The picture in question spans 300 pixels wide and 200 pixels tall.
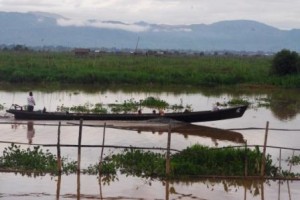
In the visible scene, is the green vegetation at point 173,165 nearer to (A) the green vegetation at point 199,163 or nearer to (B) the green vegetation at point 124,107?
(A) the green vegetation at point 199,163

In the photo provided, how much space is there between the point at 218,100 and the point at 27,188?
1985cm

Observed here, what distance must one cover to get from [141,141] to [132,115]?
2.31 m

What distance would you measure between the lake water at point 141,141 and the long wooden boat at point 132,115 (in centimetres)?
35

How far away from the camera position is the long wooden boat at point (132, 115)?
18.8 metres

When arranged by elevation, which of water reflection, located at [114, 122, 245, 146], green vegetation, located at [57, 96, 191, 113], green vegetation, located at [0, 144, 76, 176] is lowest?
green vegetation, located at [0, 144, 76, 176]

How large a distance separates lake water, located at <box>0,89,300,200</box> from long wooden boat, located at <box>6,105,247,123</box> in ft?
1.16

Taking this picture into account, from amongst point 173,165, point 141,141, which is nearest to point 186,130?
point 141,141

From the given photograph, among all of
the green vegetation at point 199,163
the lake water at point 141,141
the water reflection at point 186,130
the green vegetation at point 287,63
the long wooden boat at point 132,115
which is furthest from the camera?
the green vegetation at point 287,63

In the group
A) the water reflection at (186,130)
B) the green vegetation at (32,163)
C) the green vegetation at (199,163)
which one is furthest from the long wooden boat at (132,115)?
the green vegetation at (199,163)

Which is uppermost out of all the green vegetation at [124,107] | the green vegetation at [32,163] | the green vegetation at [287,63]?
the green vegetation at [287,63]

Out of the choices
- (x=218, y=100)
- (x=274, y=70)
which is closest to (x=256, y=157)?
(x=218, y=100)

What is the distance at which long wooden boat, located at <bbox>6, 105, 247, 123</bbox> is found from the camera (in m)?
18.8

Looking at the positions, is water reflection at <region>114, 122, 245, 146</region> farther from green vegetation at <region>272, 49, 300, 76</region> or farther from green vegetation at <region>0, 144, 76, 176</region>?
green vegetation at <region>272, 49, 300, 76</region>

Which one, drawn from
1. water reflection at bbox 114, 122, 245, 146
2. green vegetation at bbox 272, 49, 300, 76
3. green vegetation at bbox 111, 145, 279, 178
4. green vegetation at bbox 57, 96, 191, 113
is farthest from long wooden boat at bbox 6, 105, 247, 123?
green vegetation at bbox 272, 49, 300, 76
